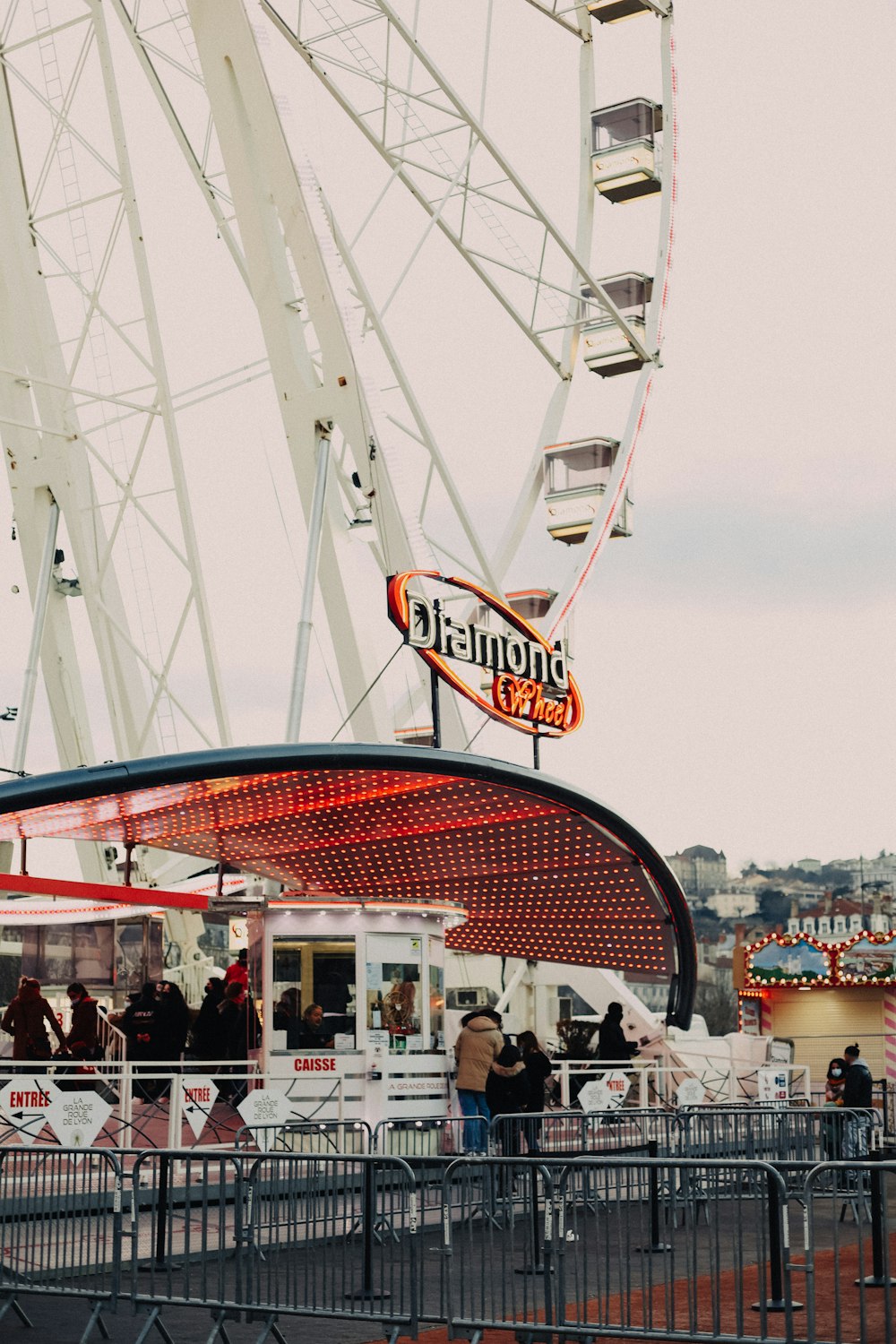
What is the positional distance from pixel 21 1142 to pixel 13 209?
15.0 meters

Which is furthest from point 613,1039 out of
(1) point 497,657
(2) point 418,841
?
(1) point 497,657

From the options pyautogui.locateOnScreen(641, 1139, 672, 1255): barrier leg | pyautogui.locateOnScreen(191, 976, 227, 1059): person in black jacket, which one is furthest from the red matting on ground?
pyautogui.locateOnScreen(191, 976, 227, 1059): person in black jacket

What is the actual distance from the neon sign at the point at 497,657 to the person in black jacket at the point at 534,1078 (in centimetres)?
352

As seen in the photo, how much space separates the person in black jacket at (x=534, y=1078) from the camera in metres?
16.5

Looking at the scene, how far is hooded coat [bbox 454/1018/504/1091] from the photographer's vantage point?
1830cm

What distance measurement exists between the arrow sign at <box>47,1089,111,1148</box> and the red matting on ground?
417 cm

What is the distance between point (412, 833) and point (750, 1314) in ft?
27.1

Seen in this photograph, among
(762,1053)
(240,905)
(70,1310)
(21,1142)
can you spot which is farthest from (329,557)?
(762,1053)

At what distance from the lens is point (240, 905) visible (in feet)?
61.6

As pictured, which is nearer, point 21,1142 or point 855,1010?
point 21,1142

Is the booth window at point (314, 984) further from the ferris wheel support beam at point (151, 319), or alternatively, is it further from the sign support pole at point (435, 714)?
the ferris wheel support beam at point (151, 319)

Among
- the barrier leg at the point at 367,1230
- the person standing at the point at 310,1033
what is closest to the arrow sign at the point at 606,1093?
the person standing at the point at 310,1033

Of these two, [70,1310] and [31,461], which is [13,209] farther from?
[70,1310]

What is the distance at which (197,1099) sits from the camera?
1606 cm
